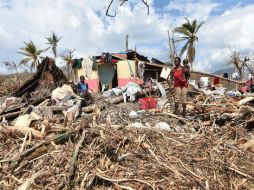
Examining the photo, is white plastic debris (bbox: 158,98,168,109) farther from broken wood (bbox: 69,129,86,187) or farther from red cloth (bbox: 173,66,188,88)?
broken wood (bbox: 69,129,86,187)

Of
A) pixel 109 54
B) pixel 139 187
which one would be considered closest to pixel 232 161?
pixel 139 187

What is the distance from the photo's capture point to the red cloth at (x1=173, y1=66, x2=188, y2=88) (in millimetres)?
8062

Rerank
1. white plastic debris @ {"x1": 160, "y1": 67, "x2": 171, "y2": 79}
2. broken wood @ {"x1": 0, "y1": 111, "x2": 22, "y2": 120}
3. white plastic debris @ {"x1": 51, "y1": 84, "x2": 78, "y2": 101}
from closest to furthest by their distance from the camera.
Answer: broken wood @ {"x1": 0, "y1": 111, "x2": 22, "y2": 120} < white plastic debris @ {"x1": 51, "y1": 84, "x2": 78, "y2": 101} < white plastic debris @ {"x1": 160, "y1": 67, "x2": 171, "y2": 79}

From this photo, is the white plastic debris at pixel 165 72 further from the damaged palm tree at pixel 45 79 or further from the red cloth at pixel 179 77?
the red cloth at pixel 179 77

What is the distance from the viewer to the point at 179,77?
26.4 ft

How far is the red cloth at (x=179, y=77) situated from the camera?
26.5 ft

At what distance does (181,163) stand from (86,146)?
142cm

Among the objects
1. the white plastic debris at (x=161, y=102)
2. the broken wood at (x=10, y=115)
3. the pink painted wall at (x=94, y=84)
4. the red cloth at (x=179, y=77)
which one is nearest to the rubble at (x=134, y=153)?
the broken wood at (x=10, y=115)

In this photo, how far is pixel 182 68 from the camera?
8.14 metres

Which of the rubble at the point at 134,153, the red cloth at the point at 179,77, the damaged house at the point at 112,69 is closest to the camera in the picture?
the rubble at the point at 134,153

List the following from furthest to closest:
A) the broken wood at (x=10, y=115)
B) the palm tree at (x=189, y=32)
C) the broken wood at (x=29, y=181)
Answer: the palm tree at (x=189, y=32), the broken wood at (x=10, y=115), the broken wood at (x=29, y=181)

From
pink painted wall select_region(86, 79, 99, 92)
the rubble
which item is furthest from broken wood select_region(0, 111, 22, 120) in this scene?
pink painted wall select_region(86, 79, 99, 92)

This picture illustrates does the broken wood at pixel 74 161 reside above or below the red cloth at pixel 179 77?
below

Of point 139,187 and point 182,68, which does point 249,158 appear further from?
point 182,68
